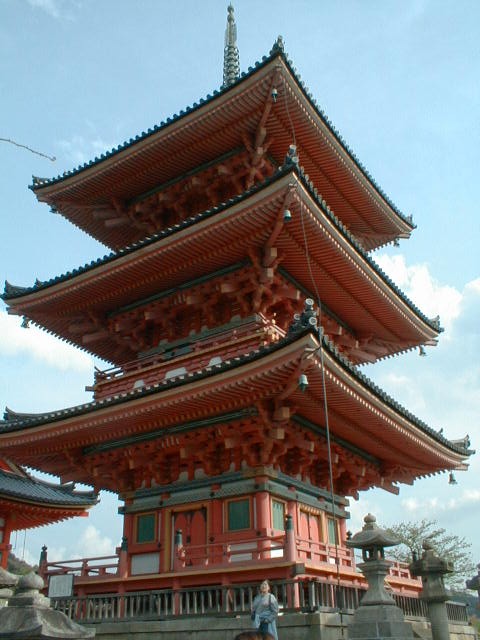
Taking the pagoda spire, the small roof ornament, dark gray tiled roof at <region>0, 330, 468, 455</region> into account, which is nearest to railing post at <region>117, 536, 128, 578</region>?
dark gray tiled roof at <region>0, 330, 468, 455</region>

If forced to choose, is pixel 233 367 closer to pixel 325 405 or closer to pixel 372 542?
pixel 325 405

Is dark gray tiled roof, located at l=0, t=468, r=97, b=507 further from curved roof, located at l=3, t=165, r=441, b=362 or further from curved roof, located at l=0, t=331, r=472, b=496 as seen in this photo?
curved roof, located at l=3, t=165, r=441, b=362

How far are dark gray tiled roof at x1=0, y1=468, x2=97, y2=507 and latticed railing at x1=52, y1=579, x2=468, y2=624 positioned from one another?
663 centimetres

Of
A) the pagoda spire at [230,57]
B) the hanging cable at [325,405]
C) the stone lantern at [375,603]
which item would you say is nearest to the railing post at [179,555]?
the hanging cable at [325,405]

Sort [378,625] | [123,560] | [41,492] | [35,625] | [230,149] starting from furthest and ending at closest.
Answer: [41,492], [230,149], [123,560], [378,625], [35,625]

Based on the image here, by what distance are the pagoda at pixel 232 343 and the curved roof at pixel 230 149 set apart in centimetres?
5

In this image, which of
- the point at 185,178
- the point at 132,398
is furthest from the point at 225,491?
the point at 185,178

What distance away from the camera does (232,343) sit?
1534 centimetres

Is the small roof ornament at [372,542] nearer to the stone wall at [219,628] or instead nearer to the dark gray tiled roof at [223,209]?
the stone wall at [219,628]

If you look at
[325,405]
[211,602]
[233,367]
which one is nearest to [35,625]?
[325,405]

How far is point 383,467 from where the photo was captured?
61.2ft

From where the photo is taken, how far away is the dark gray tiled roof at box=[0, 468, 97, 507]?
20.5 metres

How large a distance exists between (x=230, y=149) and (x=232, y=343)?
20.3 ft

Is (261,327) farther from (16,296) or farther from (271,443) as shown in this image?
(16,296)
